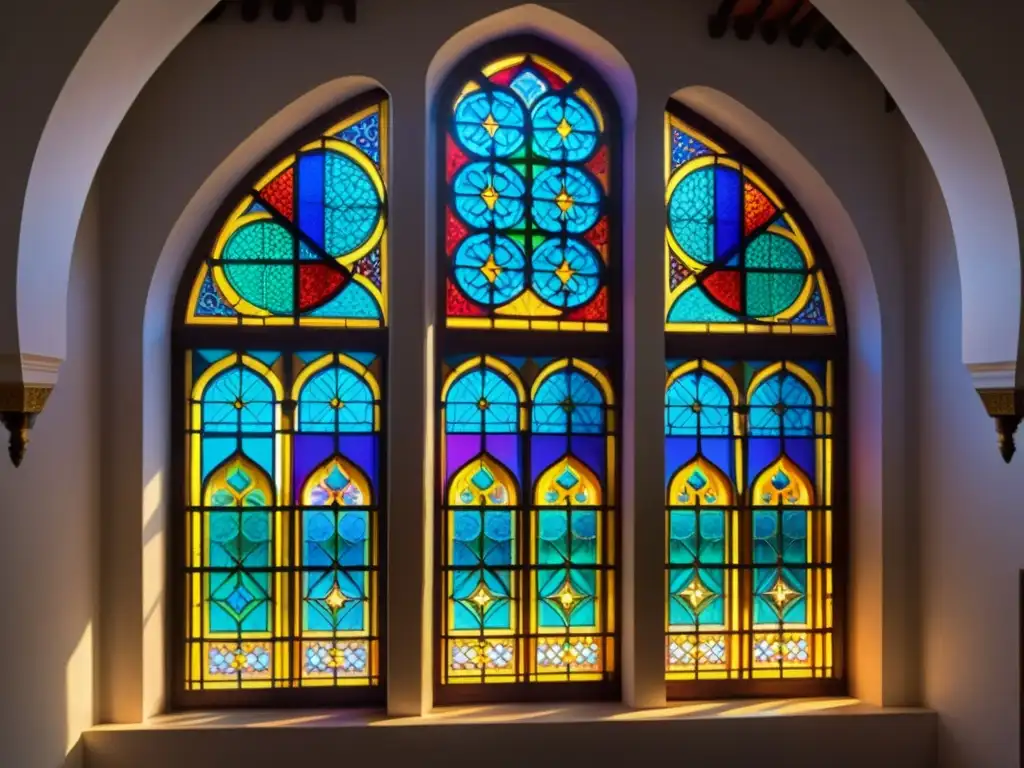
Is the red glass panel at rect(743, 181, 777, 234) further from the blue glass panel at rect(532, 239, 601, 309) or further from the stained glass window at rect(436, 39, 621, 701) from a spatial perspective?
the blue glass panel at rect(532, 239, 601, 309)

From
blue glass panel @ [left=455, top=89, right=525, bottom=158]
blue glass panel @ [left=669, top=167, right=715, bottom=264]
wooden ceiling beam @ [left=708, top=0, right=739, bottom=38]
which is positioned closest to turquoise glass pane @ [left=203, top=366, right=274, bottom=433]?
blue glass panel @ [left=455, top=89, right=525, bottom=158]

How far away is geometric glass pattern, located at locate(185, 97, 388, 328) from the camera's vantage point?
17.2 ft

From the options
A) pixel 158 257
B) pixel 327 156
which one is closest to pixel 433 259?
pixel 327 156

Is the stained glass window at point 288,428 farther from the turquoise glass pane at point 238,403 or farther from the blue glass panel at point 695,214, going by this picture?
the blue glass panel at point 695,214

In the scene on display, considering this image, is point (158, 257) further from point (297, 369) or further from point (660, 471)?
point (660, 471)

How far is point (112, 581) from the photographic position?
4.81 metres

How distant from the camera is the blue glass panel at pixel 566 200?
5.40m

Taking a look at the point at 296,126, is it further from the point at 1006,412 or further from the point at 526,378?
the point at 1006,412

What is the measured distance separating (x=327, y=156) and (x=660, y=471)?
224cm

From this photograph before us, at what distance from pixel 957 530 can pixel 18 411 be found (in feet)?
12.9

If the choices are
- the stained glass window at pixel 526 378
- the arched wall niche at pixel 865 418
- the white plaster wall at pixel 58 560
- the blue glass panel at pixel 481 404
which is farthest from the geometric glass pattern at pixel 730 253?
the white plaster wall at pixel 58 560

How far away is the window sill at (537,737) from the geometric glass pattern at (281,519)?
29 centimetres

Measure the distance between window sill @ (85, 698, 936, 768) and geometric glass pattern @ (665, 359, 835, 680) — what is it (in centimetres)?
33

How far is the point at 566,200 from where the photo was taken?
17.7ft
